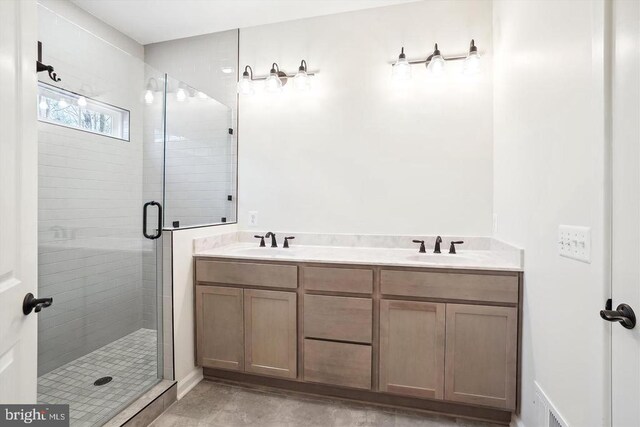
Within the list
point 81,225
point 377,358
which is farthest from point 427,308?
point 81,225

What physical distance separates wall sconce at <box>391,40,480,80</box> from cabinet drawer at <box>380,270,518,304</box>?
1.44 metres

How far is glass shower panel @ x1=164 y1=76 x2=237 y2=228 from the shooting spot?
2312 millimetres

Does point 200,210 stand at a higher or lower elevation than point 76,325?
higher

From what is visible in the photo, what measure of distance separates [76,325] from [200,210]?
1088 mm

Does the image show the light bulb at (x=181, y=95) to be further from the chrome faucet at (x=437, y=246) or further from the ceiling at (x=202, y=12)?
the chrome faucet at (x=437, y=246)

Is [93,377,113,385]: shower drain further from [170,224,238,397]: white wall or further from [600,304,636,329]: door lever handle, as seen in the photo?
[600,304,636,329]: door lever handle

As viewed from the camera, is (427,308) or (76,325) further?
(76,325)

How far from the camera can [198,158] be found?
2531 millimetres

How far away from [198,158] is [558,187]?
7.96 feet

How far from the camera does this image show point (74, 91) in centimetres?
195

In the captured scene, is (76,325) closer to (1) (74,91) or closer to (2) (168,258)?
(2) (168,258)

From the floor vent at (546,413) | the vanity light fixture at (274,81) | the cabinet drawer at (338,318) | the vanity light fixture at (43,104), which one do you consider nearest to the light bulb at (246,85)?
the vanity light fixture at (274,81)

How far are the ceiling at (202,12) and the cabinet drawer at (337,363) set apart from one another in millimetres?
2481

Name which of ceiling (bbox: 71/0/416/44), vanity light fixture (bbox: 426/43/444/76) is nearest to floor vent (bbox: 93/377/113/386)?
ceiling (bbox: 71/0/416/44)
